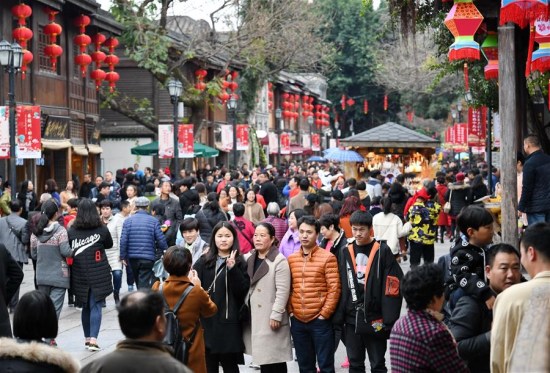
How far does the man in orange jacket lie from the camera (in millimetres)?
9406

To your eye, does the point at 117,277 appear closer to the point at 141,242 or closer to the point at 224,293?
the point at 141,242

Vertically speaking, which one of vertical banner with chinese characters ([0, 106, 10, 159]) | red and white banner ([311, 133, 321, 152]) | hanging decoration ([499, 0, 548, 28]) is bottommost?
vertical banner with chinese characters ([0, 106, 10, 159])

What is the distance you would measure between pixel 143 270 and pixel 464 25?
592 cm

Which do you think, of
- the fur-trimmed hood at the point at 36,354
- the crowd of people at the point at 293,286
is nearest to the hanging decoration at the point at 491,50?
the crowd of people at the point at 293,286

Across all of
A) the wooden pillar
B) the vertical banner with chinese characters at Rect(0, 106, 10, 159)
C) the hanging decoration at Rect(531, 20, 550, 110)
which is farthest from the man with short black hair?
the vertical banner with chinese characters at Rect(0, 106, 10, 159)

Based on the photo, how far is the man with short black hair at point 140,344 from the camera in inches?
190

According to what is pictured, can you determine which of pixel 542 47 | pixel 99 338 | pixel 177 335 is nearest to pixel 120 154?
pixel 99 338

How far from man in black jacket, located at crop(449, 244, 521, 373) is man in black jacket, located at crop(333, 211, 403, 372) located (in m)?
2.64

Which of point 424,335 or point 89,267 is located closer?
point 424,335

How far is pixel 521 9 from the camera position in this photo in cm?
995

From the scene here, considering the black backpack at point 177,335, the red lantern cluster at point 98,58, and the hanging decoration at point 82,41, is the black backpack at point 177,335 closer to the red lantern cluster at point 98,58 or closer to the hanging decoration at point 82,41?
the hanging decoration at point 82,41

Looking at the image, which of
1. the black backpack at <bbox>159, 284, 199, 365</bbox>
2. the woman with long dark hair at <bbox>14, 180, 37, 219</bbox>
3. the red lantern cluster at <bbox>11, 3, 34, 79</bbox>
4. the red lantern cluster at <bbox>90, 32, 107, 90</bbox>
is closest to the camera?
the black backpack at <bbox>159, 284, 199, 365</bbox>

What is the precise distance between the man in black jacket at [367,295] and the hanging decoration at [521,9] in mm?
2523

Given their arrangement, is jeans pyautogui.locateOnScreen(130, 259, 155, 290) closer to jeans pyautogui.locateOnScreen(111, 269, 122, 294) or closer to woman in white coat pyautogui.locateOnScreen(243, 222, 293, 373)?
jeans pyautogui.locateOnScreen(111, 269, 122, 294)
